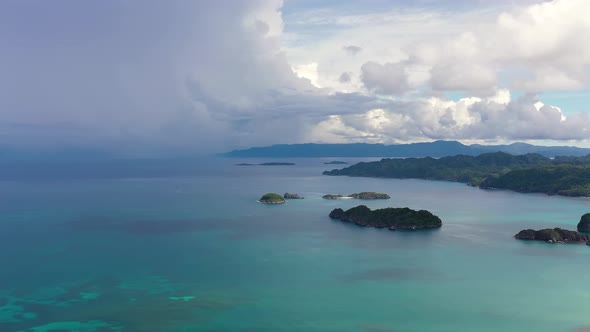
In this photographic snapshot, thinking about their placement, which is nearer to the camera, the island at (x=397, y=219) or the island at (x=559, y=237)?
the island at (x=559, y=237)

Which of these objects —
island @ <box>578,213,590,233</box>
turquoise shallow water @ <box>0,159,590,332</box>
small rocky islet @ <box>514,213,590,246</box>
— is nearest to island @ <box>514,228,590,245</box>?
small rocky islet @ <box>514,213,590,246</box>

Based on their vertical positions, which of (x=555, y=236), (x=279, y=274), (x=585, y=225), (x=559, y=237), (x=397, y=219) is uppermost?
(x=585, y=225)

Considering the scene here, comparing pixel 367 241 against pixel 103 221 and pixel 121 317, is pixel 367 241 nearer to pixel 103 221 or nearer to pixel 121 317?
pixel 121 317

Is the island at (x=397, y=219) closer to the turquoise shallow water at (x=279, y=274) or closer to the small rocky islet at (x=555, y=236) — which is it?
the turquoise shallow water at (x=279, y=274)

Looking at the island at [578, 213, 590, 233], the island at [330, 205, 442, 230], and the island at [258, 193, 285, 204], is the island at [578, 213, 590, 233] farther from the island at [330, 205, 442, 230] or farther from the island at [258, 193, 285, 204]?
the island at [258, 193, 285, 204]

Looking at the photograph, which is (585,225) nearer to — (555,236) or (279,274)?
(555,236)

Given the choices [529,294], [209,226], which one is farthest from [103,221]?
[529,294]

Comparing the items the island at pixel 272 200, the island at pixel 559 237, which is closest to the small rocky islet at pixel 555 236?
the island at pixel 559 237

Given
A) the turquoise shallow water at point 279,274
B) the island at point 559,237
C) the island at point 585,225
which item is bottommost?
the turquoise shallow water at point 279,274

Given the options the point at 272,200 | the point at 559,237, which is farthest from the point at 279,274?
the point at 272,200
